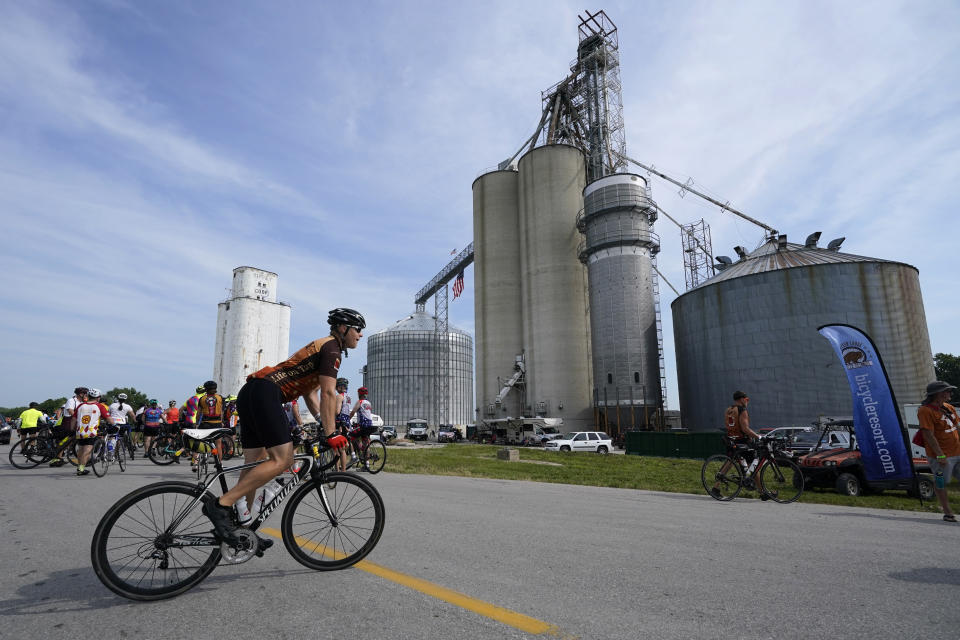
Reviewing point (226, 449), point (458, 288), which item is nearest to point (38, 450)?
point (226, 449)

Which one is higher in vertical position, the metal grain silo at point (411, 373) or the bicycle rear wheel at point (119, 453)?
the metal grain silo at point (411, 373)

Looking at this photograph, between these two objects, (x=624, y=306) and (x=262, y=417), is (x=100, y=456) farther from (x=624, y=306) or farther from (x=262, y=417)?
(x=624, y=306)

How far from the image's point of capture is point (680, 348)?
45344mm

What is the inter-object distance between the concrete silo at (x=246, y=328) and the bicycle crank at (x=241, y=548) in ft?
275

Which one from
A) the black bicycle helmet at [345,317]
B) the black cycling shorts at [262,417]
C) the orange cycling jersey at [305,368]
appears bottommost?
the black cycling shorts at [262,417]

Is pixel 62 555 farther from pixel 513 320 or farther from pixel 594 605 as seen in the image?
pixel 513 320

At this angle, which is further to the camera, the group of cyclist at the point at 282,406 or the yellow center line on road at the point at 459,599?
the group of cyclist at the point at 282,406

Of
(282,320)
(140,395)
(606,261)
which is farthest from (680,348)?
(140,395)

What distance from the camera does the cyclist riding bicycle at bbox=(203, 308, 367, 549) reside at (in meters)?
3.68

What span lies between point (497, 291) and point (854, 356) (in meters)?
51.5

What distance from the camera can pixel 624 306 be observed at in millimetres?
49156

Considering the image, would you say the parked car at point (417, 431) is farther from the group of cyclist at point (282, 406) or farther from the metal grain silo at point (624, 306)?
the group of cyclist at point (282, 406)

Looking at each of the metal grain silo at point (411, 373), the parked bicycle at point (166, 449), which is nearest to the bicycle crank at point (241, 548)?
the parked bicycle at point (166, 449)

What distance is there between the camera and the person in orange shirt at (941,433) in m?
7.25
